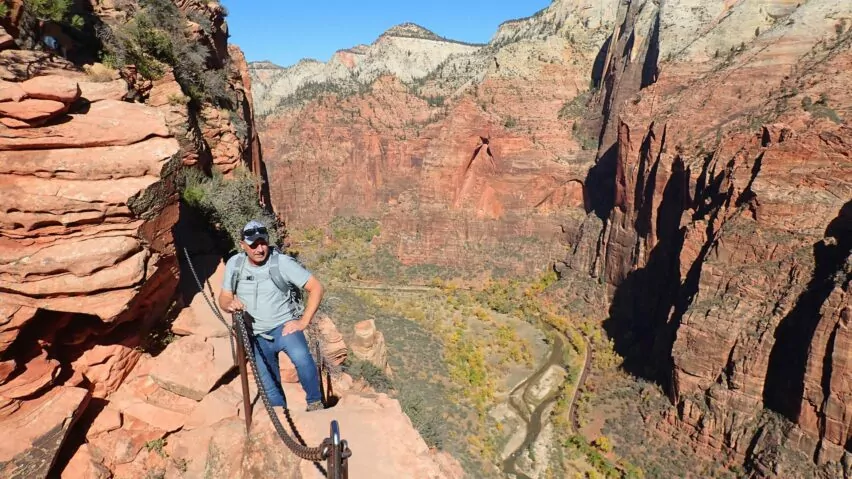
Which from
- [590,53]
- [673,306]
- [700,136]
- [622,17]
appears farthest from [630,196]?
[622,17]

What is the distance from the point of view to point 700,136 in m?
32.4

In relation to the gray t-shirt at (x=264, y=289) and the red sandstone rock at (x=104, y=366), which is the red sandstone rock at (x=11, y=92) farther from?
the gray t-shirt at (x=264, y=289)

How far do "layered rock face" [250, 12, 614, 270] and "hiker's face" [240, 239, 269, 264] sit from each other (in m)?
42.8

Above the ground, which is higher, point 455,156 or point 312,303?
point 455,156

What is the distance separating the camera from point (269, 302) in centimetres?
595

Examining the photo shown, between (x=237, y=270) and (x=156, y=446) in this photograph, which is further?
(x=156, y=446)

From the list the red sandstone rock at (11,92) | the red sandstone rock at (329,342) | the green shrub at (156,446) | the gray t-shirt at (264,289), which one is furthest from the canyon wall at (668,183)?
the red sandstone rock at (11,92)

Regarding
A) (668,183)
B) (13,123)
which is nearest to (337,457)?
(13,123)

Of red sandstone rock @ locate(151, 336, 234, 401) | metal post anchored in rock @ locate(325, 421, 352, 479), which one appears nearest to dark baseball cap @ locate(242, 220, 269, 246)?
metal post anchored in rock @ locate(325, 421, 352, 479)

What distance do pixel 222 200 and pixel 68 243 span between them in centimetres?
676

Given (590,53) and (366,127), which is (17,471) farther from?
(590,53)

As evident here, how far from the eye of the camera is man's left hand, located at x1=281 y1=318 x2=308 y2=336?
18.6 feet

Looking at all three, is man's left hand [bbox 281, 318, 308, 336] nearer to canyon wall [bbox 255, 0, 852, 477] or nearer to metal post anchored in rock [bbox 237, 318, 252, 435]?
metal post anchored in rock [bbox 237, 318, 252, 435]

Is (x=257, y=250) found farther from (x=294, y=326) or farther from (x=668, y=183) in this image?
(x=668, y=183)
